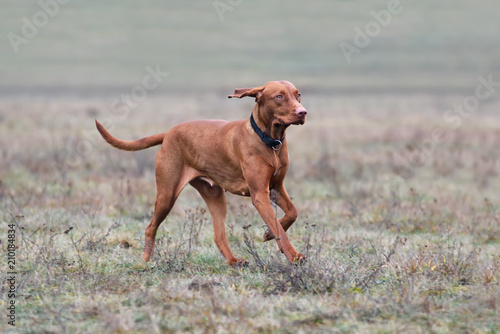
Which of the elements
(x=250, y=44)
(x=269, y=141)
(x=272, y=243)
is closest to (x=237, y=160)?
(x=269, y=141)

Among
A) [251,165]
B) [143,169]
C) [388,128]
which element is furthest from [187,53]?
[251,165]

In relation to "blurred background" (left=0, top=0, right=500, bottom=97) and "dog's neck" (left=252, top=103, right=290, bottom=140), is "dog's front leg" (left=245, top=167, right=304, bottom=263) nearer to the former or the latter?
"dog's neck" (left=252, top=103, right=290, bottom=140)

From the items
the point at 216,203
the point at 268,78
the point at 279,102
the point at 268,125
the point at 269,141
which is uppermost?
the point at 279,102

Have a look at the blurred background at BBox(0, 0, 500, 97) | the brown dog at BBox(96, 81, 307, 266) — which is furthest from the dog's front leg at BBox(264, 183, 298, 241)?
the blurred background at BBox(0, 0, 500, 97)

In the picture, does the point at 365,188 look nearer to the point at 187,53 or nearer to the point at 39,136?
the point at 39,136

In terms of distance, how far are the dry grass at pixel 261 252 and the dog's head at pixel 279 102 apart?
1.02 m

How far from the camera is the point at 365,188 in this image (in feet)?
38.4

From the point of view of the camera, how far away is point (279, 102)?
5746mm

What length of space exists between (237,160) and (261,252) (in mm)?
1203

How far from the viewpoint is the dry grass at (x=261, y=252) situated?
4582 millimetres

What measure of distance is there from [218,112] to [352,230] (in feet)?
69.8

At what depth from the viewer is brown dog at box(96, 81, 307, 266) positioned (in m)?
5.77

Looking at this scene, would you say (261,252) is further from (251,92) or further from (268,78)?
(268,78)

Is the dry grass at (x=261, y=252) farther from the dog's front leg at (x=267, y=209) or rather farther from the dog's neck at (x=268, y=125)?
the dog's neck at (x=268, y=125)
